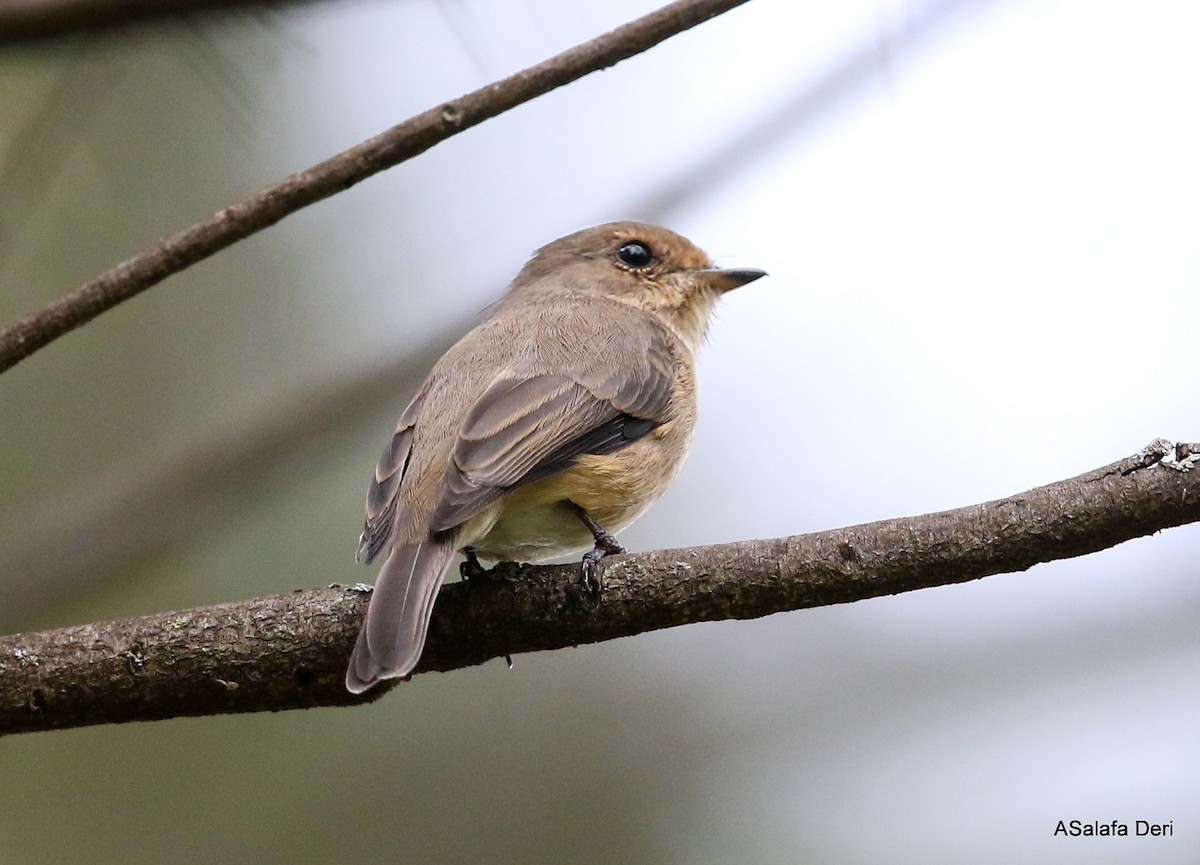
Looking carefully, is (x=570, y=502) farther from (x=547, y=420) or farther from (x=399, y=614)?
(x=399, y=614)

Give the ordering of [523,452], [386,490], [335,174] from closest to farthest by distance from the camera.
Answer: [523,452], [386,490], [335,174]

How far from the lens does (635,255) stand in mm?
4660

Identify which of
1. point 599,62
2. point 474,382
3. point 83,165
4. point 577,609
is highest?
point 83,165

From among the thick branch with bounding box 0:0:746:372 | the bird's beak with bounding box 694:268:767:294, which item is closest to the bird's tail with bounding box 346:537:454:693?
the thick branch with bounding box 0:0:746:372

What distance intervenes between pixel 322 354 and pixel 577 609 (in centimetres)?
283

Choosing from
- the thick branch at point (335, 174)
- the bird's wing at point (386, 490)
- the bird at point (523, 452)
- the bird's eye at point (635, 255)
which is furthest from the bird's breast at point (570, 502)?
the bird's eye at point (635, 255)

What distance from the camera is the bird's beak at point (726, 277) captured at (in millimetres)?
4480

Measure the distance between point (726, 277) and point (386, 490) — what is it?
6.24ft

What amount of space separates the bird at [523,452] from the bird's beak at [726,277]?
320mm

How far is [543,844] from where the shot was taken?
15.3 ft

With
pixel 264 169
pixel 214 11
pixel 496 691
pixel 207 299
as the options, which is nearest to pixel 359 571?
pixel 496 691

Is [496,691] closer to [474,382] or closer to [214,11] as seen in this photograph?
[474,382]

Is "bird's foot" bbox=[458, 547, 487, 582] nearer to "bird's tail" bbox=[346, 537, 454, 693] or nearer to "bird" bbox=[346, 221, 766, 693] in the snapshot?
"bird" bbox=[346, 221, 766, 693]

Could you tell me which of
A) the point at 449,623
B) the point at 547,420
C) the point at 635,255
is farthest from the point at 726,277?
the point at 449,623
